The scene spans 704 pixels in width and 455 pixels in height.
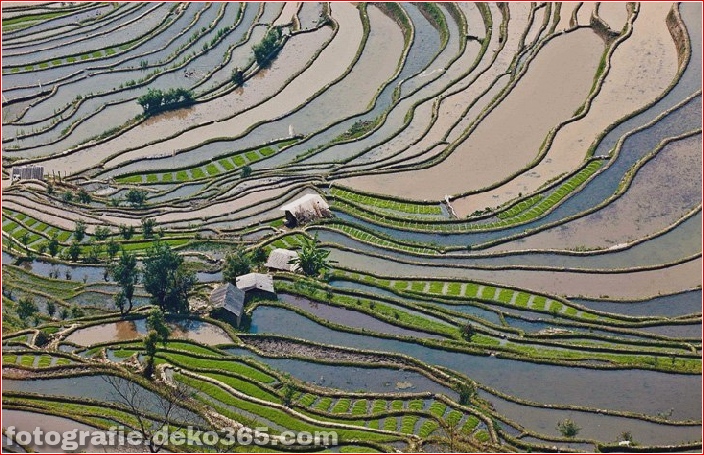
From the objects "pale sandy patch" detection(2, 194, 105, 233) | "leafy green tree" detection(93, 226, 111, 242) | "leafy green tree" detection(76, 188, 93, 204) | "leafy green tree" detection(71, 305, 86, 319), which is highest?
"leafy green tree" detection(76, 188, 93, 204)

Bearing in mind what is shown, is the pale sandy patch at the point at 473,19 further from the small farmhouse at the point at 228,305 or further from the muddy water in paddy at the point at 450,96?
the small farmhouse at the point at 228,305

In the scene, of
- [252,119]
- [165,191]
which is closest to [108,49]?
[252,119]

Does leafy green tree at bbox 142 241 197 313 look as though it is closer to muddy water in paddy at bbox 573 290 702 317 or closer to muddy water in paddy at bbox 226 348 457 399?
muddy water in paddy at bbox 226 348 457 399

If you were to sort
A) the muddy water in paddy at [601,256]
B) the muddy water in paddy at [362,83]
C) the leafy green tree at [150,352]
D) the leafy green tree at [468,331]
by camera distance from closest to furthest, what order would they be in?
1. the leafy green tree at [150,352]
2. the leafy green tree at [468,331]
3. the muddy water in paddy at [601,256]
4. the muddy water in paddy at [362,83]

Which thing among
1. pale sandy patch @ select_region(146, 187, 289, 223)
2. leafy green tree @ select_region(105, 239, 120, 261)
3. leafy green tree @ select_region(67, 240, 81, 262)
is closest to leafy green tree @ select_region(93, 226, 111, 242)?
leafy green tree @ select_region(67, 240, 81, 262)

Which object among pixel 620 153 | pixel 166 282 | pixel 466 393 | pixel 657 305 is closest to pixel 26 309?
pixel 166 282

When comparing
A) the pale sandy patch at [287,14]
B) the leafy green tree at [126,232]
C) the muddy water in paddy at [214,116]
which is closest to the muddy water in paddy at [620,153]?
the leafy green tree at [126,232]

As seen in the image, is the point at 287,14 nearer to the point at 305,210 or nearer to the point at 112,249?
the point at 305,210
